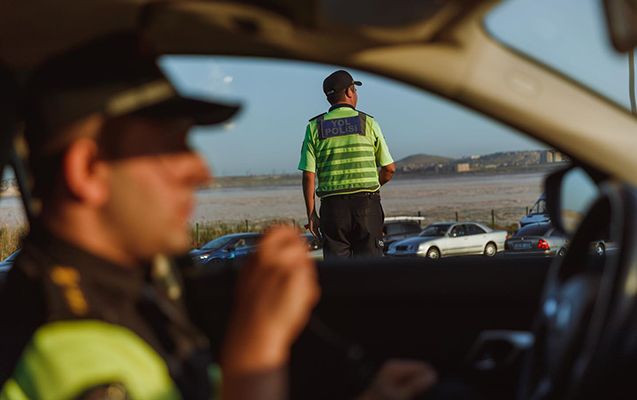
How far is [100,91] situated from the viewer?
1.66 meters

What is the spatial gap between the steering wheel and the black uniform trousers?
4256 millimetres

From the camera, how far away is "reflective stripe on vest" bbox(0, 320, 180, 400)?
1.47 meters

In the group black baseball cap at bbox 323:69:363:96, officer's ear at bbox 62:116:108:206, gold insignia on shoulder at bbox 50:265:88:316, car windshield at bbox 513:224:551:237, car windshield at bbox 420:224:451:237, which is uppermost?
black baseball cap at bbox 323:69:363:96

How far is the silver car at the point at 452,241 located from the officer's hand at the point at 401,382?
2570 centimetres

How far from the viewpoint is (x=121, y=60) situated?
5.75ft

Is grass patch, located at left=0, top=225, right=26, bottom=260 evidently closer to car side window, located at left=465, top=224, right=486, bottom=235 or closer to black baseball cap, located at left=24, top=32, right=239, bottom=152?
black baseball cap, located at left=24, top=32, right=239, bottom=152

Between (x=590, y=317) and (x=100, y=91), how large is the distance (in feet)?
3.21

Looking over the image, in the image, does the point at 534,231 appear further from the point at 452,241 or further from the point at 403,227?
the point at 403,227

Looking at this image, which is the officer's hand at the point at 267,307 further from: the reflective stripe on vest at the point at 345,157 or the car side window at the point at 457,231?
the car side window at the point at 457,231

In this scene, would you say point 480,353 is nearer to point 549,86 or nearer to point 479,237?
point 549,86

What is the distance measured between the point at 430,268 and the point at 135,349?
2061 mm

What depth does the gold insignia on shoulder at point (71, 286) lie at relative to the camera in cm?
158

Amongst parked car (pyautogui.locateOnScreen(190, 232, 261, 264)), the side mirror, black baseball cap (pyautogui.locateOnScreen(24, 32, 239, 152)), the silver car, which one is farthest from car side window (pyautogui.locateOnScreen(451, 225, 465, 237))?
black baseball cap (pyautogui.locateOnScreen(24, 32, 239, 152))

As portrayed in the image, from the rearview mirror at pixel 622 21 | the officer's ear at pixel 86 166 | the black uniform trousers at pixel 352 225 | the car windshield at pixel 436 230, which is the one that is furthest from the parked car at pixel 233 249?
the car windshield at pixel 436 230
